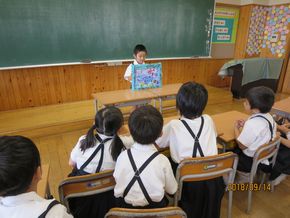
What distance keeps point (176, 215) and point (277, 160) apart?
1388 millimetres

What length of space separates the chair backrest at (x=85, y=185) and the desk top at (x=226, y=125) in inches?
39.5

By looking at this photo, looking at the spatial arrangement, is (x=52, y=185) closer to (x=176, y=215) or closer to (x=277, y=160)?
(x=176, y=215)

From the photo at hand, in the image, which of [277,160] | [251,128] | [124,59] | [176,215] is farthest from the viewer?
[124,59]

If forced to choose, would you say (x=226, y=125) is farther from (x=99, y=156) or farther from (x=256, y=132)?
(x=99, y=156)

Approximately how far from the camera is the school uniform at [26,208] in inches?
28.0

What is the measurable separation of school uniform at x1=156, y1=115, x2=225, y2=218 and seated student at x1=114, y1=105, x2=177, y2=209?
298mm

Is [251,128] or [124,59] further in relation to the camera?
[124,59]

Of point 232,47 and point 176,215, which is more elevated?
point 232,47

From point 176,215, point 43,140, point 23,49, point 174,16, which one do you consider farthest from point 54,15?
point 176,215

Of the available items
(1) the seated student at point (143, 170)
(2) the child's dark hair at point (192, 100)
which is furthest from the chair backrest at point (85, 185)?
(2) the child's dark hair at point (192, 100)

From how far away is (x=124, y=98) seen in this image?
8.66 feet

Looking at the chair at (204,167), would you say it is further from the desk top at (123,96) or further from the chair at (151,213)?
the desk top at (123,96)

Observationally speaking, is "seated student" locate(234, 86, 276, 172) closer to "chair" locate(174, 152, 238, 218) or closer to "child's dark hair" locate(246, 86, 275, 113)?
"child's dark hair" locate(246, 86, 275, 113)

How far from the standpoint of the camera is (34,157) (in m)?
0.77
